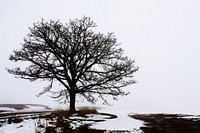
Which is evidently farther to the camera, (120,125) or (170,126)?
(170,126)

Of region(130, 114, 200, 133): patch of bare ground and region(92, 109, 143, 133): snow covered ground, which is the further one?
region(92, 109, 143, 133): snow covered ground

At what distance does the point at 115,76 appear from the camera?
24.2m

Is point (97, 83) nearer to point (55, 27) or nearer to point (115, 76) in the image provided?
point (115, 76)

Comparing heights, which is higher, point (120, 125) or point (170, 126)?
point (120, 125)

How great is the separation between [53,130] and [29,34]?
13375mm

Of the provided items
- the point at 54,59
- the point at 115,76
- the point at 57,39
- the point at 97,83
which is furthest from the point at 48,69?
the point at 115,76

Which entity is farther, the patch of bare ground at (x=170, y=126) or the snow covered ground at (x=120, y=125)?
the snow covered ground at (x=120, y=125)

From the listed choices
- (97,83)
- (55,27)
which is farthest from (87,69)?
(55,27)

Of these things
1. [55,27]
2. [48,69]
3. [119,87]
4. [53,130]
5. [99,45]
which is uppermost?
[55,27]

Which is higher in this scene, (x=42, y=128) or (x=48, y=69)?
(x=48, y=69)

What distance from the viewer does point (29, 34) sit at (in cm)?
2455

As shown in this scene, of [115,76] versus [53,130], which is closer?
[53,130]

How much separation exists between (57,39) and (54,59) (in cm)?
232

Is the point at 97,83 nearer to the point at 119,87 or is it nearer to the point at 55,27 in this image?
the point at 119,87
